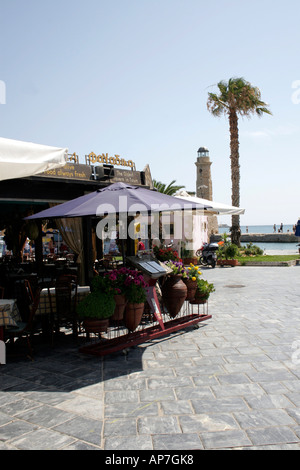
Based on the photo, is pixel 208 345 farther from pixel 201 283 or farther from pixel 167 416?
pixel 167 416

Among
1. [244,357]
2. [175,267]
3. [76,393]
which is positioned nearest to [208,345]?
[244,357]

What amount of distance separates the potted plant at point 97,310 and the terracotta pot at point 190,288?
184cm

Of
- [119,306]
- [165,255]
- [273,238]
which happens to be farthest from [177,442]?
[273,238]

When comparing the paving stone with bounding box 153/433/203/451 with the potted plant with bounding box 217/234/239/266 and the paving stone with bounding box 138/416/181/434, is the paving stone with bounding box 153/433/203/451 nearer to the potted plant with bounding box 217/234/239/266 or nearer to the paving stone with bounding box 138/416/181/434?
the paving stone with bounding box 138/416/181/434

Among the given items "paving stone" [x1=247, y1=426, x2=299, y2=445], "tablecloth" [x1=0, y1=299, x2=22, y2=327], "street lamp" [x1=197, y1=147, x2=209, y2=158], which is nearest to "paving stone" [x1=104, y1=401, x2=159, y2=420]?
"paving stone" [x1=247, y1=426, x2=299, y2=445]

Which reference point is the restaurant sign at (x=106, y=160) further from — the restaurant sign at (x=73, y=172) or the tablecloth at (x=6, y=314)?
the tablecloth at (x=6, y=314)

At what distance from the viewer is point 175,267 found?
21.2 ft

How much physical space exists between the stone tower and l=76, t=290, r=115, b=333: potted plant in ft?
112

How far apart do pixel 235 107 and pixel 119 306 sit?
20.2m

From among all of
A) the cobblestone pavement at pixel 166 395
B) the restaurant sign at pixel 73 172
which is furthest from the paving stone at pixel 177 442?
the restaurant sign at pixel 73 172

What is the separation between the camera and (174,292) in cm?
629

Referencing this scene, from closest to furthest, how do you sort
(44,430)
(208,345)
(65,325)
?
(44,430) → (208,345) → (65,325)

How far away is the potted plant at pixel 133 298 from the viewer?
211 inches
